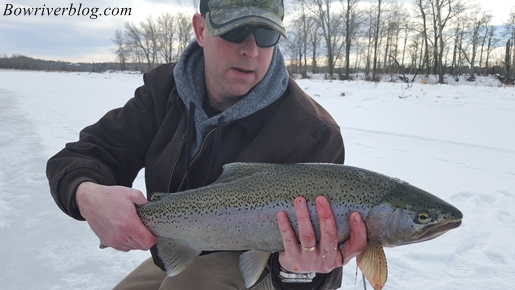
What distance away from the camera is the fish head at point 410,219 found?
160 cm

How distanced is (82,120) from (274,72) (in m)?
8.44

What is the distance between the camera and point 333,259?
164cm

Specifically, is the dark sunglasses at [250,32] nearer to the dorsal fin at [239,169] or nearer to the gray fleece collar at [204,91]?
the gray fleece collar at [204,91]

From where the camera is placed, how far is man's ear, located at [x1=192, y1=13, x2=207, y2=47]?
2.16 m

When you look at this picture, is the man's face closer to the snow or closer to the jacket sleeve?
the jacket sleeve

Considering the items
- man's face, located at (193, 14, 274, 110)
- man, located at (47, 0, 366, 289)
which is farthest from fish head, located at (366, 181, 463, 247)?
man's face, located at (193, 14, 274, 110)

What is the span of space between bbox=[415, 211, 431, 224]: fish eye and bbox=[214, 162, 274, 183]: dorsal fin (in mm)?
701

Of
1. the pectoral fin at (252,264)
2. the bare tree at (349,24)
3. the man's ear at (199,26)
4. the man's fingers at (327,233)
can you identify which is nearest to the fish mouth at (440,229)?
the man's fingers at (327,233)

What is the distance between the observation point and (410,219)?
1610mm

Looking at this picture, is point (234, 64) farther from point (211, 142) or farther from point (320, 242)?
point (320, 242)

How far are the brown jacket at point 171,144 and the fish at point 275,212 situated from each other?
228 mm

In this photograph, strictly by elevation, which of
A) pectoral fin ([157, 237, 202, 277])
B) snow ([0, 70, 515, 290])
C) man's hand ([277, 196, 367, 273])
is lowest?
snow ([0, 70, 515, 290])

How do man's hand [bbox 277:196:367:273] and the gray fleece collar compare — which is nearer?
man's hand [bbox 277:196:367:273]

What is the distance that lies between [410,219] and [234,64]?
1144mm
